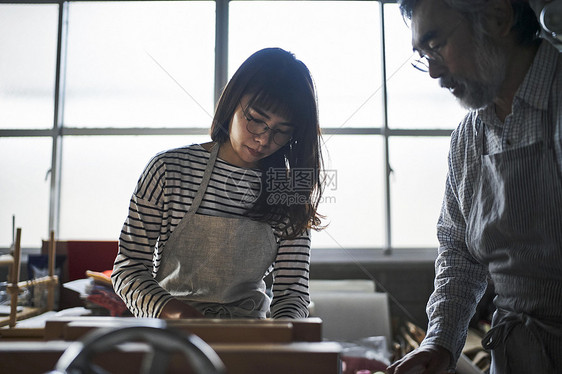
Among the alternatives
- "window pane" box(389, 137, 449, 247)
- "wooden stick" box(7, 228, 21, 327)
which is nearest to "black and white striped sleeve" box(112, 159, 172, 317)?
"wooden stick" box(7, 228, 21, 327)

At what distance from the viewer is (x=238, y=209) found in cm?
82

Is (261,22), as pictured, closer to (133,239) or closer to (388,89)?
(388,89)

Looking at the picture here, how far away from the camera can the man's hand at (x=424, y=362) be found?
625mm

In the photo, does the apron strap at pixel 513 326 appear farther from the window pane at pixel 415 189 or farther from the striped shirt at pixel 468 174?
the window pane at pixel 415 189

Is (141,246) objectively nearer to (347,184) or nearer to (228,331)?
(228,331)

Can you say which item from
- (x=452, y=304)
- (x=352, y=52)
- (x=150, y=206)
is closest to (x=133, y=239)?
(x=150, y=206)

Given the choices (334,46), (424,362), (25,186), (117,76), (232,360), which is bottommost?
(424,362)

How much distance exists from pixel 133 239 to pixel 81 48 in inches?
68.7

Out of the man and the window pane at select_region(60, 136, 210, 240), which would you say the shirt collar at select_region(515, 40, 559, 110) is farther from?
the window pane at select_region(60, 136, 210, 240)

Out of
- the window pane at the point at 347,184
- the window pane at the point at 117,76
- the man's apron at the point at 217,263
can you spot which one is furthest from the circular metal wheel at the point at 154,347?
the window pane at the point at 117,76

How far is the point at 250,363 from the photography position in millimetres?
248

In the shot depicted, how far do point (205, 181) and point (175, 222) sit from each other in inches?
3.2

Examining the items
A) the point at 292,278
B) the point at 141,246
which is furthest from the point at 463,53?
the point at 141,246

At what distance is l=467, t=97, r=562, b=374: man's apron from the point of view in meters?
0.63
